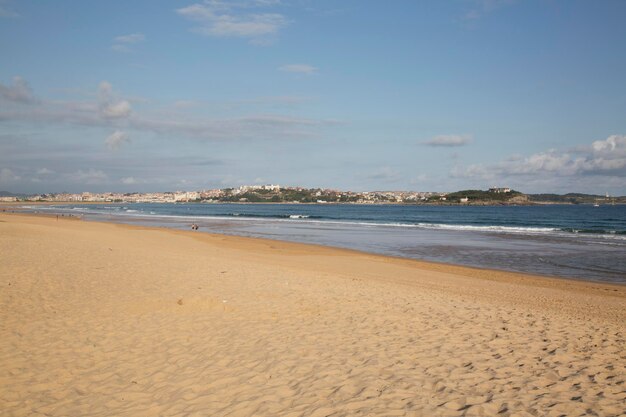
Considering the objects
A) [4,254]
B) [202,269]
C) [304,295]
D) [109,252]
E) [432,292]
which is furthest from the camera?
[109,252]

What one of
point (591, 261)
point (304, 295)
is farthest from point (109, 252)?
point (591, 261)

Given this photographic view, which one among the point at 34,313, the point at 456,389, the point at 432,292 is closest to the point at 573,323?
the point at 432,292

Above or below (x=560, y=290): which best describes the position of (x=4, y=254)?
above

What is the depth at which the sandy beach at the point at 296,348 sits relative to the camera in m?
4.79

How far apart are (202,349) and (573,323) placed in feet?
22.8

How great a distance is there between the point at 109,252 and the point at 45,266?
4.42 metres

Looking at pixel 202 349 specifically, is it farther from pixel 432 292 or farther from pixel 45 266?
pixel 45 266

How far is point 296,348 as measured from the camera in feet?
21.3

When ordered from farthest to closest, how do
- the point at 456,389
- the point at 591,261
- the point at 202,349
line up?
1. the point at 591,261
2. the point at 202,349
3. the point at 456,389

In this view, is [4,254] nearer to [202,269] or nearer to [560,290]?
[202,269]

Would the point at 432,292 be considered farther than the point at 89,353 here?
Yes

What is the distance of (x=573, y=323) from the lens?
8.29m

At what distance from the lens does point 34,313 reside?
27.2 feet

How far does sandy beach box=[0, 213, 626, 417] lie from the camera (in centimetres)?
479
